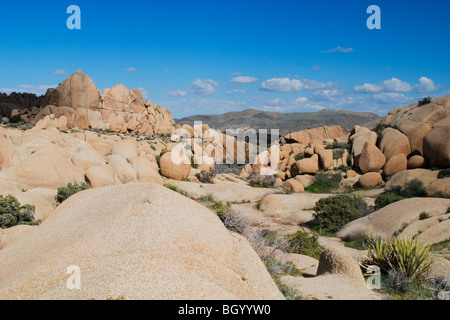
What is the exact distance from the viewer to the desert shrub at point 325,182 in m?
30.8

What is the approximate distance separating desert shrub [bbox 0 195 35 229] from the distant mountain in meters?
121

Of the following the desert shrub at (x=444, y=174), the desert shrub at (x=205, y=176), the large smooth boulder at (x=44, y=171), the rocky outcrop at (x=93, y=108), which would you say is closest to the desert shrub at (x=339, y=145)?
the desert shrub at (x=444, y=174)

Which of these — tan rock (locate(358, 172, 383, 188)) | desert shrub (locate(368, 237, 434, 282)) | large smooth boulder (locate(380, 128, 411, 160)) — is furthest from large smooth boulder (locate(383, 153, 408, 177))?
desert shrub (locate(368, 237, 434, 282))

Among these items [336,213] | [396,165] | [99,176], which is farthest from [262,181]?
[99,176]

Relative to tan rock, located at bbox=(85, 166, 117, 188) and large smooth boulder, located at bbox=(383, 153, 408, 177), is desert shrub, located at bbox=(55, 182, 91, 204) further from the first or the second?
large smooth boulder, located at bbox=(383, 153, 408, 177)

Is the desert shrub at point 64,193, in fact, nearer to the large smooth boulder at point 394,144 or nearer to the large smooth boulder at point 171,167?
the large smooth boulder at point 171,167

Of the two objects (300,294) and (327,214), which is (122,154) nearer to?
(327,214)

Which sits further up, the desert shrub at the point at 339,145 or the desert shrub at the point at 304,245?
the desert shrub at the point at 339,145

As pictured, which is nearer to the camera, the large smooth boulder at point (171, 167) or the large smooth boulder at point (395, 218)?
the large smooth boulder at point (395, 218)

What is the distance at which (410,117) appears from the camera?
32.0 meters

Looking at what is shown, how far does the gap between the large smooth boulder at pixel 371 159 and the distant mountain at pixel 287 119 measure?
101211 mm

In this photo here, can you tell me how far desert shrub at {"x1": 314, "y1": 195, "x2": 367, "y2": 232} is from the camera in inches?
722

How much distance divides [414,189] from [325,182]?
8575mm
